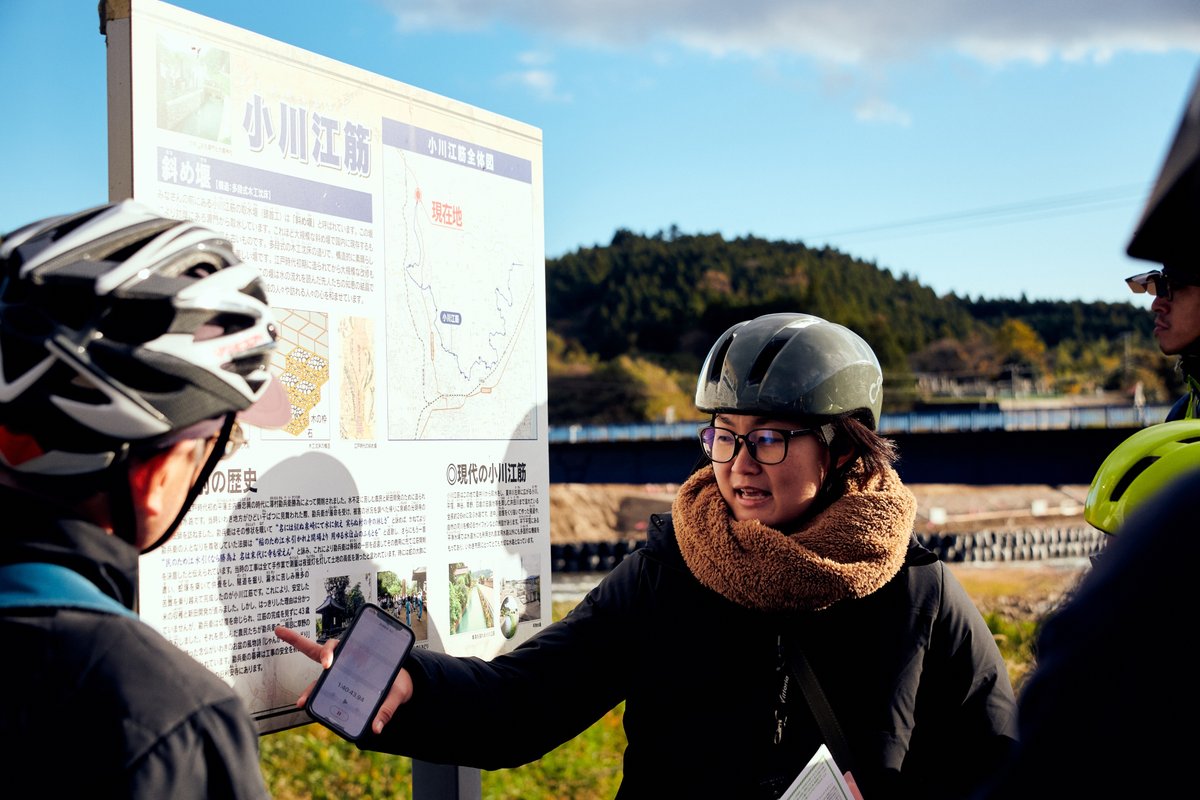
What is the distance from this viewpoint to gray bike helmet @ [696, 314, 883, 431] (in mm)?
3297

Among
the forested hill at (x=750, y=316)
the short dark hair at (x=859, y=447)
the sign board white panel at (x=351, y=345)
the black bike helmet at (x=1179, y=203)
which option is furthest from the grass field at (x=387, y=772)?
the forested hill at (x=750, y=316)

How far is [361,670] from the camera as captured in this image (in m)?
2.86

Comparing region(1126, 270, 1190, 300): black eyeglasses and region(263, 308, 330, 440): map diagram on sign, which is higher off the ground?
region(1126, 270, 1190, 300): black eyeglasses

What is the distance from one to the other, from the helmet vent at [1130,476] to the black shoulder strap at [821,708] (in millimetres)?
973

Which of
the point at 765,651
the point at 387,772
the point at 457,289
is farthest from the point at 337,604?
the point at 387,772

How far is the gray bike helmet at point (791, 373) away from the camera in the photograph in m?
3.30

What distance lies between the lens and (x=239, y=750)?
5.12 feet

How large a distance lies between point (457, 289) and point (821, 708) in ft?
5.94

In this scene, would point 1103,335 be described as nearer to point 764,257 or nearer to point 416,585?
point 764,257

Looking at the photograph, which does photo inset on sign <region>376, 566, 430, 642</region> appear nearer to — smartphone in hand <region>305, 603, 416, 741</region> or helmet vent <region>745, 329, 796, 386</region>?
smartphone in hand <region>305, 603, 416, 741</region>

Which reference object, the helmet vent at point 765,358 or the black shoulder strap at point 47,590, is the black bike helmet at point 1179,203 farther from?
the helmet vent at point 765,358

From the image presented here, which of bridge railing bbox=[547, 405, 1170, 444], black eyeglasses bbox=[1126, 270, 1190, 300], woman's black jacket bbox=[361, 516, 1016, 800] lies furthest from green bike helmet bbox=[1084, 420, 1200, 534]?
bridge railing bbox=[547, 405, 1170, 444]

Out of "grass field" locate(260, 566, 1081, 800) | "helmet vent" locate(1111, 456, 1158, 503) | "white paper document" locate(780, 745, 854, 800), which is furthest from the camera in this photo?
"grass field" locate(260, 566, 1081, 800)

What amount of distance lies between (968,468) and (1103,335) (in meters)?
82.8
